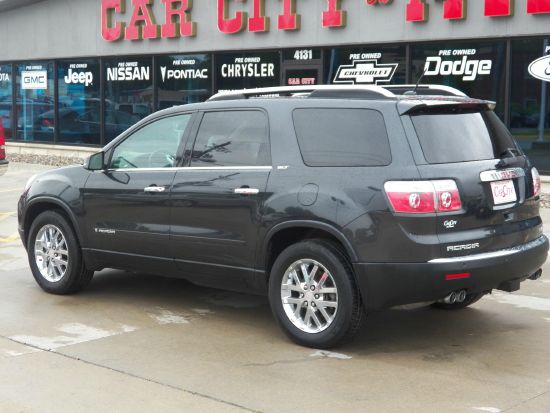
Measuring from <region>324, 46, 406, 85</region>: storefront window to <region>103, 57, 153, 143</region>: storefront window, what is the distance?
17.2ft

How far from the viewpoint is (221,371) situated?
5555 mm

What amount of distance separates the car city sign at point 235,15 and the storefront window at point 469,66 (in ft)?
1.72

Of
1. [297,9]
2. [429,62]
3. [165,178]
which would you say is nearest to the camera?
[165,178]

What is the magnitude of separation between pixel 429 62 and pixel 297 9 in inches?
127

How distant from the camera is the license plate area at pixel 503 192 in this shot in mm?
5961

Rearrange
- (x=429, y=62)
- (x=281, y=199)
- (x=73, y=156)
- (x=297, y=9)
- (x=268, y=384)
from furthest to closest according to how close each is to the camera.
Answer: (x=73, y=156)
(x=297, y=9)
(x=429, y=62)
(x=281, y=199)
(x=268, y=384)

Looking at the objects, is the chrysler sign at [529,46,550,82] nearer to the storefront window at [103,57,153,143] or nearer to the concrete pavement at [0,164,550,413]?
the concrete pavement at [0,164,550,413]

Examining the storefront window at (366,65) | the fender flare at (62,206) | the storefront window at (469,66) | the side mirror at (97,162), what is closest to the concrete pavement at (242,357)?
the fender flare at (62,206)

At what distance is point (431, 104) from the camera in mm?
5910

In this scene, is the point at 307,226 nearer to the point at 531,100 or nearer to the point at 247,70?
the point at 531,100

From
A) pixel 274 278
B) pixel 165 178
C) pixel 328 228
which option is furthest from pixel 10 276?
pixel 328 228

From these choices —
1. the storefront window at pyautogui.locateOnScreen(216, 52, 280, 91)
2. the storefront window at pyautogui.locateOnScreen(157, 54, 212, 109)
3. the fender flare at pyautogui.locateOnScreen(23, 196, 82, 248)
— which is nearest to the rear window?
the fender flare at pyautogui.locateOnScreen(23, 196, 82, 248)

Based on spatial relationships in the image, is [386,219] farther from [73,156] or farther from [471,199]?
[73,156]

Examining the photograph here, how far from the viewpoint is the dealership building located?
14453 millimetres
